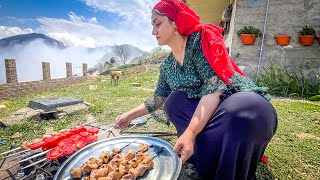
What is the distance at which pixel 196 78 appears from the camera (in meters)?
1.92

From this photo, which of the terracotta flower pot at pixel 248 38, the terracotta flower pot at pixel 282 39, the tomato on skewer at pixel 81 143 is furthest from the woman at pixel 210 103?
the terracotta flower pot at pixel 282 39

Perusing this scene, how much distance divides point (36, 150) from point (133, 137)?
96cm

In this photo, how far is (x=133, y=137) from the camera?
2178 mm

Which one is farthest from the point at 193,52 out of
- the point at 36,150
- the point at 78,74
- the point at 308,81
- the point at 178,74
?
the point at 78,74

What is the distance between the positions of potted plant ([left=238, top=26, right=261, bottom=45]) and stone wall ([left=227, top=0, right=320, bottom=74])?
0.24 metres

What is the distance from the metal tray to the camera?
5.09 feet

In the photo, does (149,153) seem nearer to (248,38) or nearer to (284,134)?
(284,134)

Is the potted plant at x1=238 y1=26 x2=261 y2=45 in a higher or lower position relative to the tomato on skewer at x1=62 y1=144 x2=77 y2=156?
higher

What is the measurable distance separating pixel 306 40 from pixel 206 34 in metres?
6.42

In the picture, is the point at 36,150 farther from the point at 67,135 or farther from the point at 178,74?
the point at 178,74

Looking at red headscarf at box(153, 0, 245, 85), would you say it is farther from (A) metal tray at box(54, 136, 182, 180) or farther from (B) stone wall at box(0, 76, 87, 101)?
(B) stone wall at box(0, 76, 87, 101)

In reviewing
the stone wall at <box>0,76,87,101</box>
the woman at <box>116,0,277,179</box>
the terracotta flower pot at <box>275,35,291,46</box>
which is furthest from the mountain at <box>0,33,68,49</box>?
the woman at <box>116,0,277,179</box>

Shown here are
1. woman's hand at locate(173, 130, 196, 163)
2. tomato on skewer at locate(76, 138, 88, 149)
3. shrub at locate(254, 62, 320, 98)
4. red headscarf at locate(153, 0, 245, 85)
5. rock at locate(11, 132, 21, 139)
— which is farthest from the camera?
shrub at locate(254, 62, 320, 98)

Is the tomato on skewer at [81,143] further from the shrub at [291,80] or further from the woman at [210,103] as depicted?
the shrub at [291,80]
